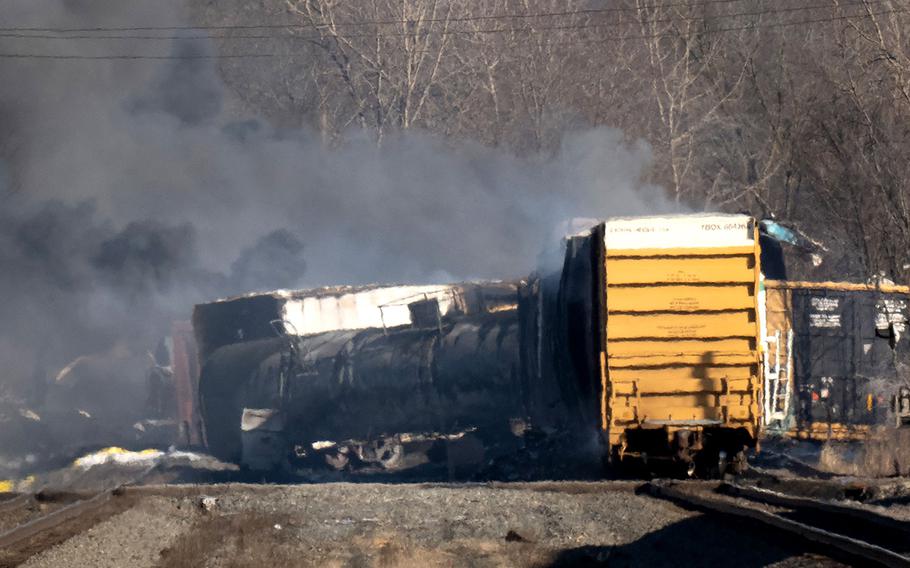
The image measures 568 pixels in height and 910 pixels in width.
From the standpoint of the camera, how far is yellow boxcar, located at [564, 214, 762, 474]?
45.0 ft

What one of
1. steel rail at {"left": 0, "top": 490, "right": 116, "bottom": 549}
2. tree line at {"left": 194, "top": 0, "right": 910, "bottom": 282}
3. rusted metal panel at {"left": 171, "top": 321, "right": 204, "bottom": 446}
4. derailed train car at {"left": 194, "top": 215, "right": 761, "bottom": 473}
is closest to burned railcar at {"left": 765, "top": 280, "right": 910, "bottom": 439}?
tree line at {"left": 194, "top": 0, "right": 910, "bottom": 282}

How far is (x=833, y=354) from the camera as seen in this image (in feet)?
64.6

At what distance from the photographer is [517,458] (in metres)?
18.5

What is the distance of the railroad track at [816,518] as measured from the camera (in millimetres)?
8008

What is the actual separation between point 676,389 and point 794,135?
18.1 m

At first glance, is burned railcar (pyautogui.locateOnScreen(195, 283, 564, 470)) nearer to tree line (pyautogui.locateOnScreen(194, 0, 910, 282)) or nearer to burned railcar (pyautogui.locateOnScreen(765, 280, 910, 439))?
burned railcar (pyautogui.locateOnScreen(765, 280, 910, 439))

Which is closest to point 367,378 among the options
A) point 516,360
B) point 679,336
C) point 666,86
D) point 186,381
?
point 516,360

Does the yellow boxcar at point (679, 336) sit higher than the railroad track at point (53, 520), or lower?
higher

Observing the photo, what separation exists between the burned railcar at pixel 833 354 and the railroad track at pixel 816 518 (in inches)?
282

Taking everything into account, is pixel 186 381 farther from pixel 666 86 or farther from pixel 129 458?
pixel 666 86

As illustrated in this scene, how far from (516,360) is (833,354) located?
5.02 metres

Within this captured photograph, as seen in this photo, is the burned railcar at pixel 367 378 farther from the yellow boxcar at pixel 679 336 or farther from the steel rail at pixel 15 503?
the steel rail at pixel 15 503

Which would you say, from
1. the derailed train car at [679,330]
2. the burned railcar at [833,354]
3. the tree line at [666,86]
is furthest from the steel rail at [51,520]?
the tree line at [666,86]

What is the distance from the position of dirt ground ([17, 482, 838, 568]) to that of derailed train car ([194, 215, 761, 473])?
5.17ft
